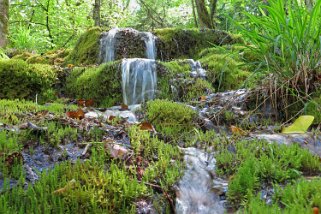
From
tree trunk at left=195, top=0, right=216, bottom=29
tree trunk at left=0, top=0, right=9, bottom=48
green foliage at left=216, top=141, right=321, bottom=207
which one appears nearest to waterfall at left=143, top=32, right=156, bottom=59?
tree trunk at left=195, top=0, right=216, bottom=29

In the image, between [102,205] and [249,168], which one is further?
[249,168]

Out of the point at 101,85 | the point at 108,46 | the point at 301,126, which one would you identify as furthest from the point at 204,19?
the point at 301,126

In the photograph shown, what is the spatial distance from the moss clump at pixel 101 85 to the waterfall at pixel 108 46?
2.63 metres

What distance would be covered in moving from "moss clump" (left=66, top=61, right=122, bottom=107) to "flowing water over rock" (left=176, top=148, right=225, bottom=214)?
3.56 metres

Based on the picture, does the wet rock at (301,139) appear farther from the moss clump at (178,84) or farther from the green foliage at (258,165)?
the moss clump at (178,84)

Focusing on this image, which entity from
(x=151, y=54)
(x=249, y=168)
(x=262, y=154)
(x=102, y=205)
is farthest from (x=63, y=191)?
(x=151, y=54)

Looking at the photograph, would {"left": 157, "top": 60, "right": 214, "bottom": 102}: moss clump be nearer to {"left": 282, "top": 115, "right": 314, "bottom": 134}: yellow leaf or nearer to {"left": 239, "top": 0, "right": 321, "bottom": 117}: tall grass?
{"left": 239, "top": 0, "right": 321, "bottom": 117}: tall grass

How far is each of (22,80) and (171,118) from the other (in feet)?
12.5

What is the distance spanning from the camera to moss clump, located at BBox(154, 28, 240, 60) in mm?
9906

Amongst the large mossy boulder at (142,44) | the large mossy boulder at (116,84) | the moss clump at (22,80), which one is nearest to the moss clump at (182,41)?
the large mossy boulder at (142,44)

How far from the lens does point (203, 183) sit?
2826 millimetres

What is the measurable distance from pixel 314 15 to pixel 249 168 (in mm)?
2381

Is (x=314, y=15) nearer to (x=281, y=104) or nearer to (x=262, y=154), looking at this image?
(x=281, y=104)

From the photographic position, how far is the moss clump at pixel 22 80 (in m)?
6.64
